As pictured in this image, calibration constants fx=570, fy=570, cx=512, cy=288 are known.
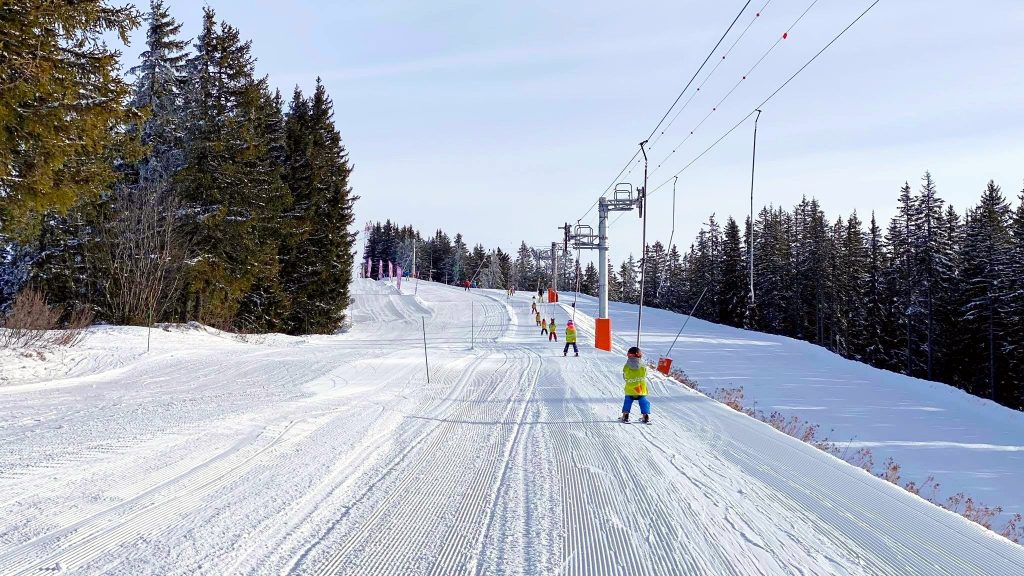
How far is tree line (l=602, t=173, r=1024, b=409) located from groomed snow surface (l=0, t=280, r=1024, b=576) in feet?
82.1

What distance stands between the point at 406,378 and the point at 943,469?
13.3 meters

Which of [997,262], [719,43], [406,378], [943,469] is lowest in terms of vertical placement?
[943,469]

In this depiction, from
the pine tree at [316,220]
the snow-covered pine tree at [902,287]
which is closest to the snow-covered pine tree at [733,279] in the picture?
the snow-covered pine tree at [902,287]

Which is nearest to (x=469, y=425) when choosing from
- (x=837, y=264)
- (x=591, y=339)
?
Answer: (x=591, y=339)

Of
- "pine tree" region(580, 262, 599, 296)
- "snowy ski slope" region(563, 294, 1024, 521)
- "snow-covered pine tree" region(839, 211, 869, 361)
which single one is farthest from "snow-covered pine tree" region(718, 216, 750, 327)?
"pine tree" region(580, 262, 599, 296)

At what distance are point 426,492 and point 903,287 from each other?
55.0 metres

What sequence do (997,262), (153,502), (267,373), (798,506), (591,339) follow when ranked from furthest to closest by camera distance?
1. (997,262)
2. (591,339)
3. (267,373)
4. (798,506)
5. (153,502)

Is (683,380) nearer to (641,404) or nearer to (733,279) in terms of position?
(641,404)

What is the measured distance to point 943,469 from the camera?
1360cm

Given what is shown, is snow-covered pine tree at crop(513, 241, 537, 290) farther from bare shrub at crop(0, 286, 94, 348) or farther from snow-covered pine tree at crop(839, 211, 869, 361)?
bare shrub at crop(0, 286, 94, 348)

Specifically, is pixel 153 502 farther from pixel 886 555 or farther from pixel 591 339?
pixel 591 339

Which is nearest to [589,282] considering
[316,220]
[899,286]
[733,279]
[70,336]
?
[733,279]

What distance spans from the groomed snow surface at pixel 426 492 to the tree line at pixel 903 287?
25.0 m

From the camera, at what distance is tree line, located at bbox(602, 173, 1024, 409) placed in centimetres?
3869
